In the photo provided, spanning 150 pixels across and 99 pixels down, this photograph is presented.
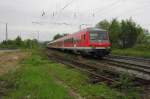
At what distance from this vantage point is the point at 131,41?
195 ft

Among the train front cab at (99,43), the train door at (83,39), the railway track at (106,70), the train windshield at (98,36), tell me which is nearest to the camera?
the railway track at (106,70)

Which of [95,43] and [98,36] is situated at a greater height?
[98,36]

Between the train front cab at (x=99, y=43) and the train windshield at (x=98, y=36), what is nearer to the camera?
the train front cab at (x=99, y=43)

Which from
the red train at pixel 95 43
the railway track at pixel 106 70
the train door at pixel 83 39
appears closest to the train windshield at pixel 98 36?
the red train at pixel 95 43

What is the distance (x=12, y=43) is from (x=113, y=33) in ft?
204

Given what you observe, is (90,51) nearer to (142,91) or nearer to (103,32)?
(103,32)

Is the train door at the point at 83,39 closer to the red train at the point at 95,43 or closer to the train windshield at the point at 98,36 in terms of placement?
the red train at the point at 95,43

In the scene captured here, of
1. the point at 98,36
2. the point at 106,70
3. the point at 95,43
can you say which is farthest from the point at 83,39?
the point at 106,70

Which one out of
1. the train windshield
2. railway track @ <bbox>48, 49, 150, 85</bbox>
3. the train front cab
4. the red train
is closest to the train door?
the red train

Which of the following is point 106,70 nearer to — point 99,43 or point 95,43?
point 95,43

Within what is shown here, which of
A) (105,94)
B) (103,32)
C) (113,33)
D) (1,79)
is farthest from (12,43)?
(105,94)

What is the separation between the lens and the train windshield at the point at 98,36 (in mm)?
26255

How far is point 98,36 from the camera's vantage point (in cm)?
2658

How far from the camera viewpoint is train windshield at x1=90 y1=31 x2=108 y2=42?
26.3 m
